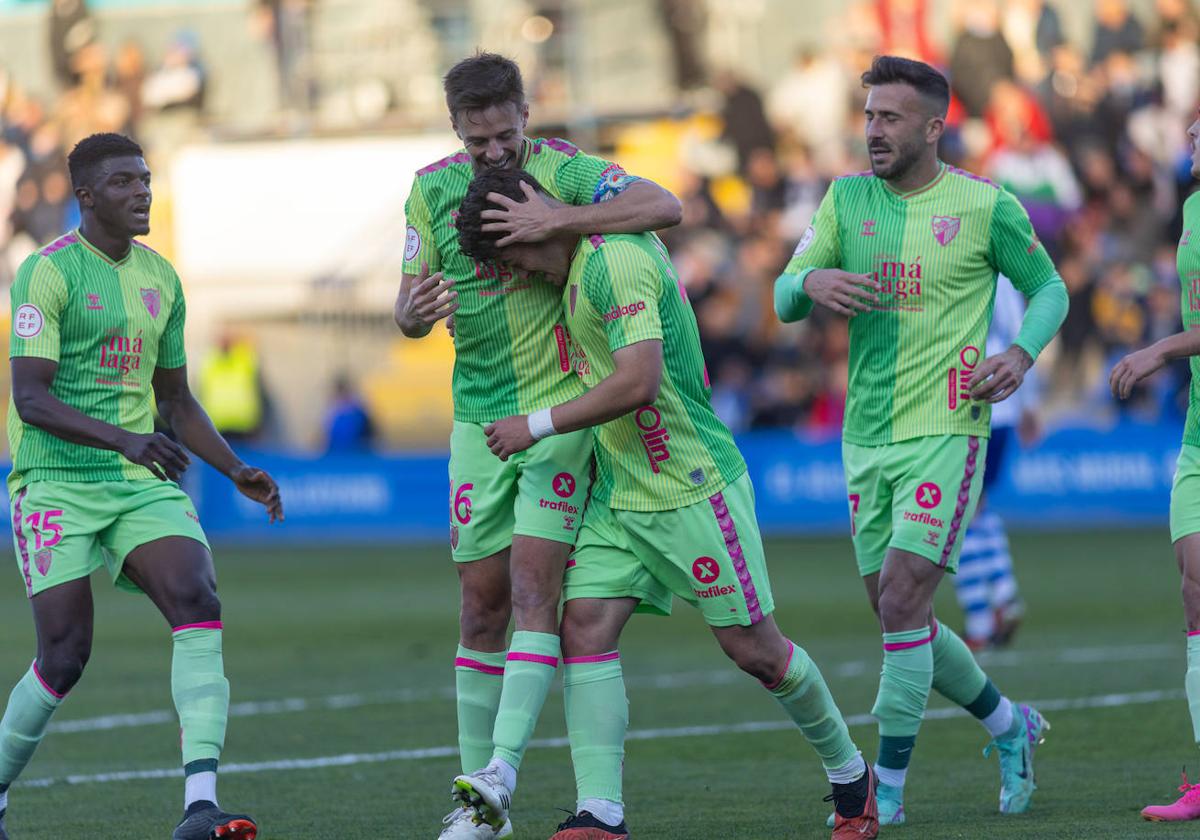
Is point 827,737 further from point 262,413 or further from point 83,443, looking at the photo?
point 262,413

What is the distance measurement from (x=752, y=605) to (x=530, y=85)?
65.1 feet

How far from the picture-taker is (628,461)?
5.59 metres

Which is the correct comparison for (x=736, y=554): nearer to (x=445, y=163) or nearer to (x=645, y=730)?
(x=445, y=163)

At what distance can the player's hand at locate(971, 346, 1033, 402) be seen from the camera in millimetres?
6016

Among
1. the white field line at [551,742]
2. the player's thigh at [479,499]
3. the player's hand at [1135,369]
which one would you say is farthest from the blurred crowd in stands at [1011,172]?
the player's thigh at [479,499]

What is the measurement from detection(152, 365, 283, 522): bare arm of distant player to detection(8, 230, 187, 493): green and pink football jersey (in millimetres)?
206

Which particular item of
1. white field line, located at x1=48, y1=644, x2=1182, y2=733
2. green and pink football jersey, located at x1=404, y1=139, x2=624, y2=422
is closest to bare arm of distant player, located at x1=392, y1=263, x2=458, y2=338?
→ green and pink football jersey, located at x1=404, y1=139, x2=624, y2=422

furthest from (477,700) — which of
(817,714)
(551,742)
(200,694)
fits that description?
(551,742)

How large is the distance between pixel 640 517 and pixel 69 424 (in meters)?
1.74

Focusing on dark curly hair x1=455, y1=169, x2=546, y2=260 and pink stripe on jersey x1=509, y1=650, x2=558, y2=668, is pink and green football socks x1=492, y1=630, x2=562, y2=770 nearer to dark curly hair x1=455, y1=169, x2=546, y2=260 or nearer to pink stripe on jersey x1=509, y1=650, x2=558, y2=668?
pink stripe on jersey x1=509, y1=650, x2=558, y2=668

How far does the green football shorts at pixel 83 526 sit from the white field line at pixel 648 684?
114 inches

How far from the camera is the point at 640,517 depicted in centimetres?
555

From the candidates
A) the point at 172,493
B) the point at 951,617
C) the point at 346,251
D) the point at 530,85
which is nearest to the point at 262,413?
the point at 346,251

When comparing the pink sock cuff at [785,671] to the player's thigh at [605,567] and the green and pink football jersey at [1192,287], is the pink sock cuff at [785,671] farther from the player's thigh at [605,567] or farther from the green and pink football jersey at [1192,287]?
the green and pink football jersey at [1192,287]
